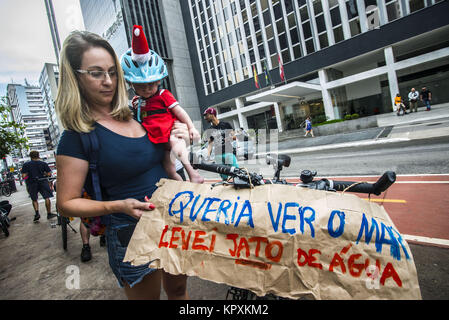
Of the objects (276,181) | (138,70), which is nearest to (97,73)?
(138,70)

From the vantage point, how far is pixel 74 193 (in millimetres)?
1160

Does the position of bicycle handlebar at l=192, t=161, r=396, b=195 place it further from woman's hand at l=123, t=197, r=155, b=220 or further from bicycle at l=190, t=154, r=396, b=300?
woman's hand at l=123, t=197, r=155, b=220

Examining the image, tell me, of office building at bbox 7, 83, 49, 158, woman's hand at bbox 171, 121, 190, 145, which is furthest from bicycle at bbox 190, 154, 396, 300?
office building at bbox 7, 83, 49, 158

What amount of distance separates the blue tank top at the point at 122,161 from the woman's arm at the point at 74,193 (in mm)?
46

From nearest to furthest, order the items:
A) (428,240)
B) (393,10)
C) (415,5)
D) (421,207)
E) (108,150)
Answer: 1. (108,150)
2. (428,240)
3. (421,207)
4. (415,5)
5. (393,10)

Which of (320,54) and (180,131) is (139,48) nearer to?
(180,131)

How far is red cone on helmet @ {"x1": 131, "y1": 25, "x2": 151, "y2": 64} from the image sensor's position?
146 centimetres

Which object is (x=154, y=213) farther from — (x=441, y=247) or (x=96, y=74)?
(x=441, y=247)

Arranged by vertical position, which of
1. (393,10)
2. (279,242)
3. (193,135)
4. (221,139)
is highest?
(393,10)

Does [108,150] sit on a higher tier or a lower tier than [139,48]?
lower

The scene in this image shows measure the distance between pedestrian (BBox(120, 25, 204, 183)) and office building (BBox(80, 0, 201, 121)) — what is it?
3459cm

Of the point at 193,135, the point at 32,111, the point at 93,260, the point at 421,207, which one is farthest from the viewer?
the point at 32,111

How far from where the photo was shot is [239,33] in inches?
1083

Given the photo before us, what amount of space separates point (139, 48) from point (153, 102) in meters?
0.35
